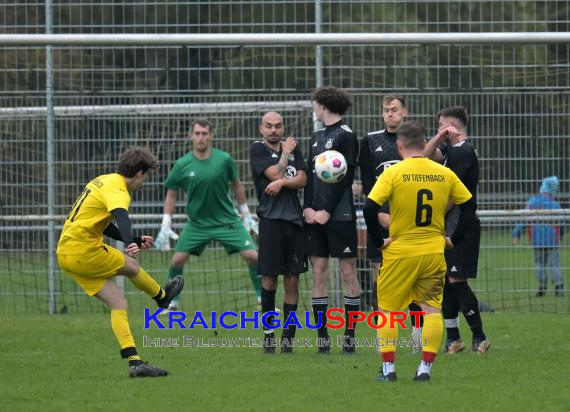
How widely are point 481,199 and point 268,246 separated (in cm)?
422

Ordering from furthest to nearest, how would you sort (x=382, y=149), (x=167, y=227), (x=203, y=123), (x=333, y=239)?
(x=167, y=227) < (x=203, y=123) < (x=333, y=239) < (x=382, y=149)

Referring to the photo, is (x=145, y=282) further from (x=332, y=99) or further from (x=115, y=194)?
(x=332, y=99)

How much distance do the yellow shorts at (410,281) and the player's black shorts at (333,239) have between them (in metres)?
1.92

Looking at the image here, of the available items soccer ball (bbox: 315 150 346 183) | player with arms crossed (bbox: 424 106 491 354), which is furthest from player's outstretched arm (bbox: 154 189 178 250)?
player with arms crossed (bbox: 424 106 491 354)

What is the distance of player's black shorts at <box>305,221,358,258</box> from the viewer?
1031 centimetres

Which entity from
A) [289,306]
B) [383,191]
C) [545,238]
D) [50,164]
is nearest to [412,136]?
[383,191]

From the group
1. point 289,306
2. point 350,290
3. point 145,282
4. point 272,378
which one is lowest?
point 272,378

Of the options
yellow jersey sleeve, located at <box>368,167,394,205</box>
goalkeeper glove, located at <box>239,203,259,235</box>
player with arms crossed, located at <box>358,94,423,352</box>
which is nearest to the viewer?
yellow jersey sleeve, located at <box>368,167,394,205</box>

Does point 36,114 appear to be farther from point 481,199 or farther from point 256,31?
point 481,199

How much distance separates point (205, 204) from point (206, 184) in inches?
9.1

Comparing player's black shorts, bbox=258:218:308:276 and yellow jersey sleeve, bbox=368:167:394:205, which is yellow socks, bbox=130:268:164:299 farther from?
yellow jersey sleeve, bbox=368:167:394:205

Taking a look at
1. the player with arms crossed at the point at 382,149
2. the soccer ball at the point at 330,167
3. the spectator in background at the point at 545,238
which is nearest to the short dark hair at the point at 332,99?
the player with arms crossed at the point at 382,149

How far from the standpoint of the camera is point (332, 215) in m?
10.3

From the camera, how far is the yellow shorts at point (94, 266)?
9.03m
